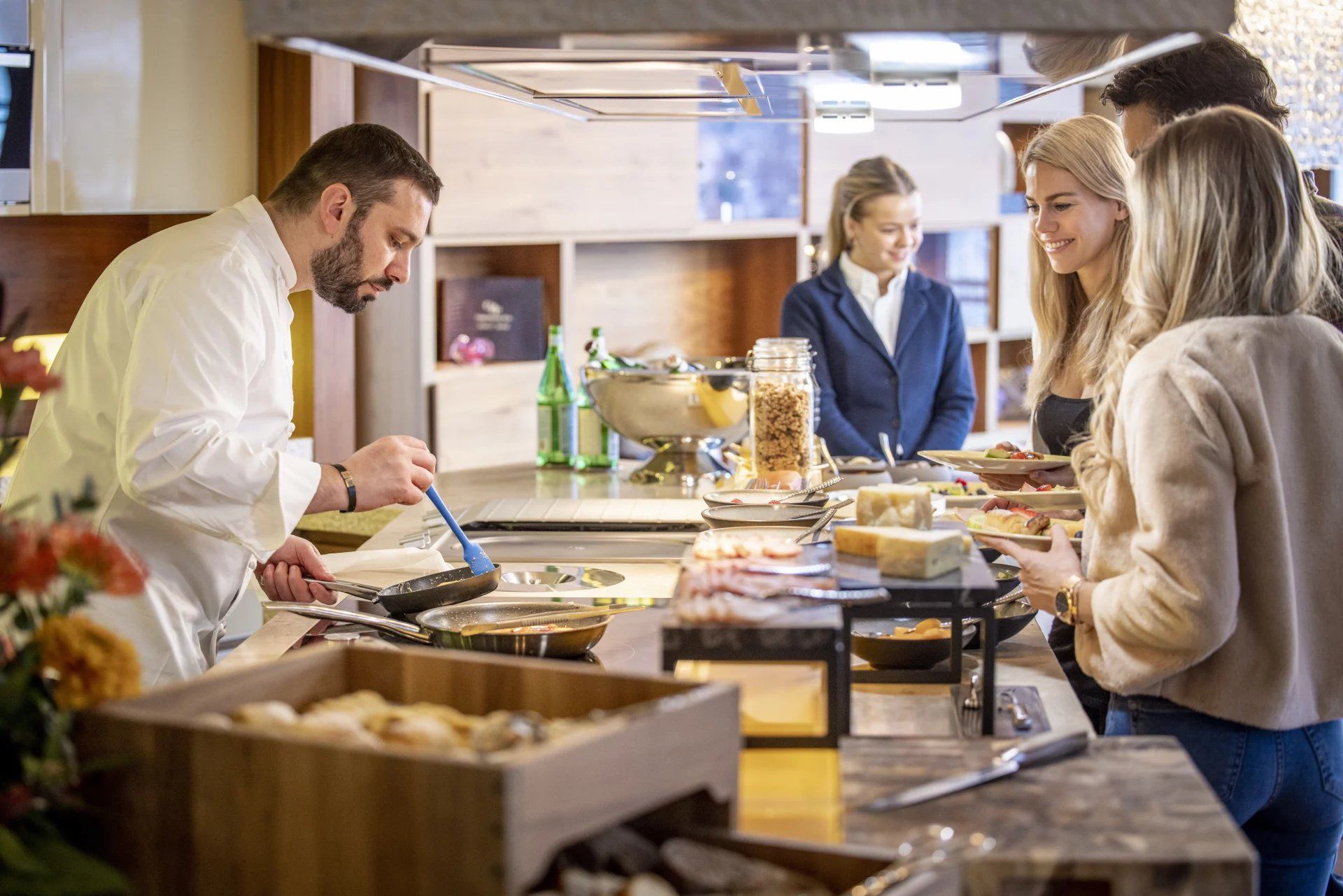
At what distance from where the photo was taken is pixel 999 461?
7.39 ft

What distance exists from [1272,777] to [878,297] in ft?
9.62

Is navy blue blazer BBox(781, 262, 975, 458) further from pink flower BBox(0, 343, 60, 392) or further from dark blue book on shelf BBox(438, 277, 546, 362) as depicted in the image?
pink flower BBox(0, 343, 60, 392)

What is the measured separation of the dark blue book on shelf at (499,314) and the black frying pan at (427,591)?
8.59ft

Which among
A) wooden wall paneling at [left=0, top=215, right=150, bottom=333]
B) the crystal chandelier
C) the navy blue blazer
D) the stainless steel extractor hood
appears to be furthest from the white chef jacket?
the crystal chandelier

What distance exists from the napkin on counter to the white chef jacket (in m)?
0.14

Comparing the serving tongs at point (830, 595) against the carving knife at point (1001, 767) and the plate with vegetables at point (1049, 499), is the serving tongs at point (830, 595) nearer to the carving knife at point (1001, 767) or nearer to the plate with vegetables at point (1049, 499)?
the carving knife at point (1001, 767)

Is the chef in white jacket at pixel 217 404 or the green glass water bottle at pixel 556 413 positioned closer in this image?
the chef in white jacket at pixel 217 404

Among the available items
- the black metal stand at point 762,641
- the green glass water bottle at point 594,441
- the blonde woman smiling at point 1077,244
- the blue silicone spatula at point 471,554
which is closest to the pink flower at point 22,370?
the black metal stand at point 762,641

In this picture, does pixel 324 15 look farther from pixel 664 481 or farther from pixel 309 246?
pixel 664 481

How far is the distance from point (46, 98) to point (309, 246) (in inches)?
46.2

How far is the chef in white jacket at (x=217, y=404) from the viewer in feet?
6.68

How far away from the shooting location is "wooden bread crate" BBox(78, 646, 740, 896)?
82cm

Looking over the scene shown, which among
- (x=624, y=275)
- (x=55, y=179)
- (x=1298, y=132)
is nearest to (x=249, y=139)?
(x=55, y=179)

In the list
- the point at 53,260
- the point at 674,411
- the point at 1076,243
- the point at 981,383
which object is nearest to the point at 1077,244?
the point at 1076,243
